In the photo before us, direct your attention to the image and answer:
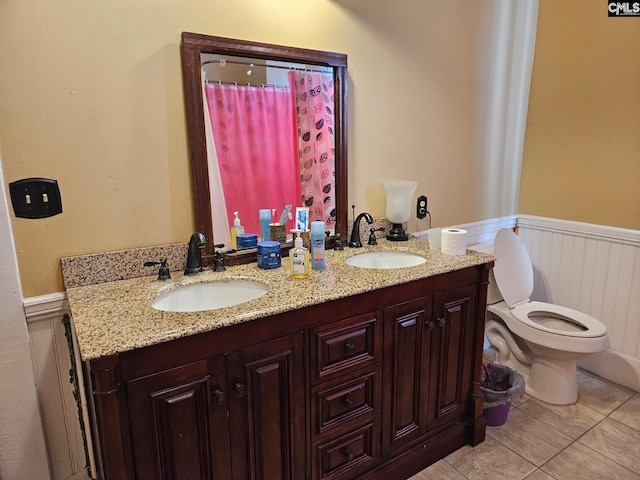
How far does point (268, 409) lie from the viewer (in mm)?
1319

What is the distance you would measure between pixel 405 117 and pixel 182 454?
180 cm

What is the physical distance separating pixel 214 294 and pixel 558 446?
5.64 feet

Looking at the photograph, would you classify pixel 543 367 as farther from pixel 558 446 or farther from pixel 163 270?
pixel 163 270

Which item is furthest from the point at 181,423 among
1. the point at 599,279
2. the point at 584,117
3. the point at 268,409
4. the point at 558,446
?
the point at 584,117

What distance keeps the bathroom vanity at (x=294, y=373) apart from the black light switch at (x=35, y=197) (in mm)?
298

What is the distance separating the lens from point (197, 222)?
162 cm

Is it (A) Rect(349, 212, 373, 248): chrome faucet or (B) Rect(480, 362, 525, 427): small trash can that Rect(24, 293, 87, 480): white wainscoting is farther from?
(B) Rect(480, 362, 525, 427): small trash can

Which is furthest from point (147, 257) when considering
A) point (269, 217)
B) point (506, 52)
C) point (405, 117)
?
point (506, 52)

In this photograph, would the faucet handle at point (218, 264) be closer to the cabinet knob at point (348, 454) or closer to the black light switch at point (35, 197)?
the black light switch at point (35, 197)

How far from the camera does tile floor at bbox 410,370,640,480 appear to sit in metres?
1.77

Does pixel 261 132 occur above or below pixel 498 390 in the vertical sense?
above

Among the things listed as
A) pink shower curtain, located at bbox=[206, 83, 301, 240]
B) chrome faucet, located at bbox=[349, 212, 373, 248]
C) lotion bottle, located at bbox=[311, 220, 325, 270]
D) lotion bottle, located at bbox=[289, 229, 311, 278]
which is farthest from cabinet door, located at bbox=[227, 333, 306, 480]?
chrome faucet, located at bbox=[349, 212, 373, 248]

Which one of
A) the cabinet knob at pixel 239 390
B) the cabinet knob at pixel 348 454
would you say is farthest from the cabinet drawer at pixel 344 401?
the cabinet knob at pixel 239 390

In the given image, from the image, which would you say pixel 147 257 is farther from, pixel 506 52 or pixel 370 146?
pixel 506 52
